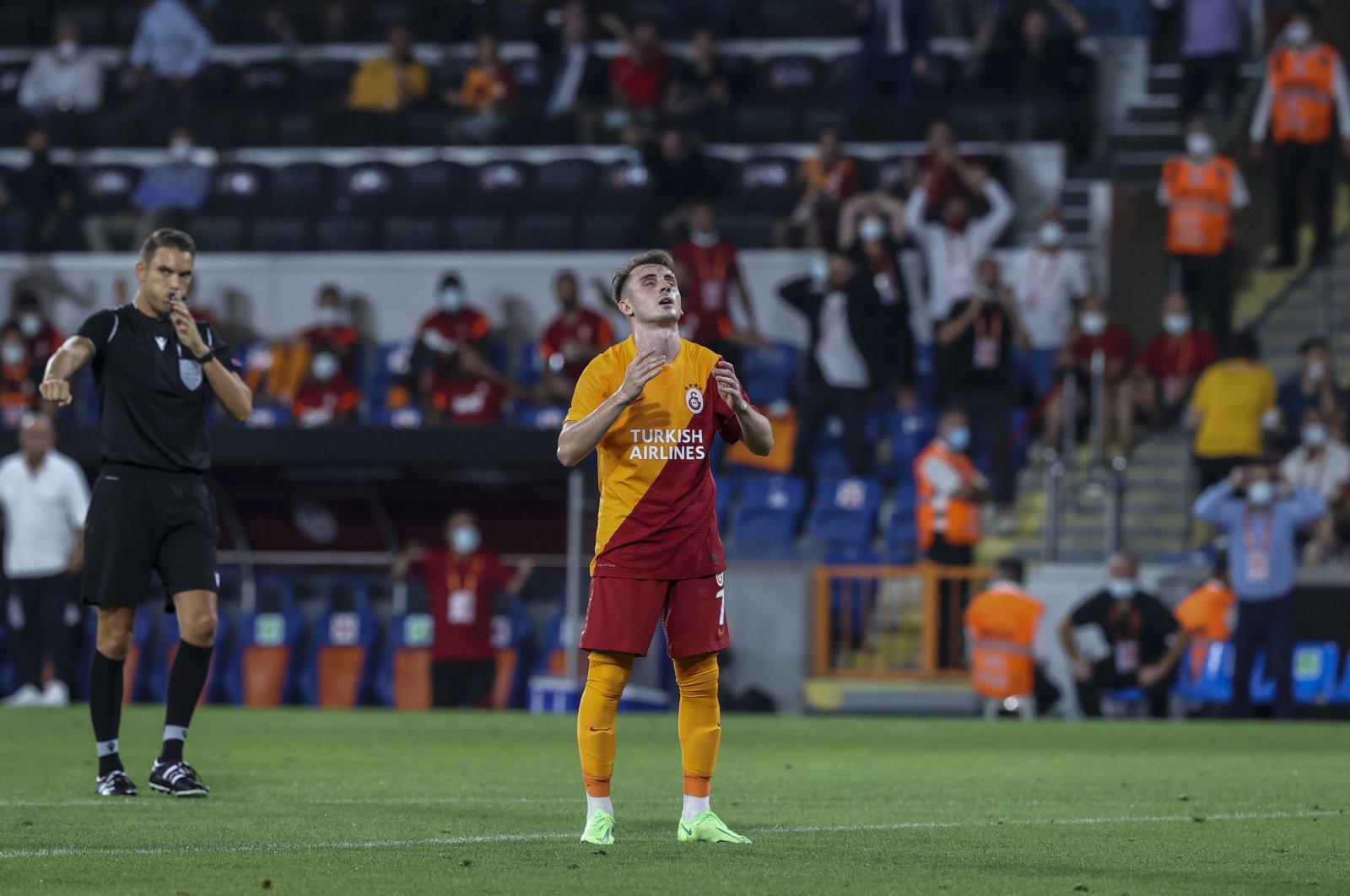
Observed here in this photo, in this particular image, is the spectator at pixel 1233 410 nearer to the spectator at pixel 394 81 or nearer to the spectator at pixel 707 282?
the spectator at pixel 707 282

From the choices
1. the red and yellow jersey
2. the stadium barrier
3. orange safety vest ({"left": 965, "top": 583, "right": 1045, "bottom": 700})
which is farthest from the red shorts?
the stadium barrier

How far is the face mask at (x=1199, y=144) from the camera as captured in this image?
19.7 m

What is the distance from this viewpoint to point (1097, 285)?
21.0 metres

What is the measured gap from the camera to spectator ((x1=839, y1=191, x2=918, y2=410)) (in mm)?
19500

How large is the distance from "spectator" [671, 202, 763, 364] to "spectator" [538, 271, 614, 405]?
0.86m

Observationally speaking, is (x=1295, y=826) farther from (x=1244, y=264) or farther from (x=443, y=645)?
(x=1244, y=264)

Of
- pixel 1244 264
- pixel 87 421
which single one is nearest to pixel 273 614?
pixel 87 421

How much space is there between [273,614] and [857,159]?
747 cm

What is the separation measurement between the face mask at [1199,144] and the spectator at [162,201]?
10.4 metres

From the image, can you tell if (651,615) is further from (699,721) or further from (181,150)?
(181,150)

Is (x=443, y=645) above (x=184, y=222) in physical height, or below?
below

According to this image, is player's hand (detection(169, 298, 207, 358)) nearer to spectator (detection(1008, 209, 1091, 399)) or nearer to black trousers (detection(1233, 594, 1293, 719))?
black trousers (detection(1233, 594, 1293, 719))

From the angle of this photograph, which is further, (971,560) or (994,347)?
(994,347)

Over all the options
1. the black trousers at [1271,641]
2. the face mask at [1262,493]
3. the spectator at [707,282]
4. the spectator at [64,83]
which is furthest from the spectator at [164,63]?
the black trousers at [1271,641]
